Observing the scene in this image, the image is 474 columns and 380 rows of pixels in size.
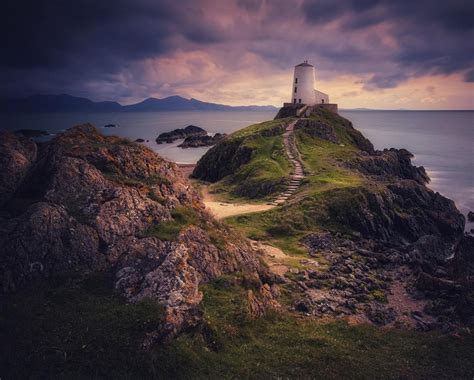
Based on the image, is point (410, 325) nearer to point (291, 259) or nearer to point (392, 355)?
point (392, 355)

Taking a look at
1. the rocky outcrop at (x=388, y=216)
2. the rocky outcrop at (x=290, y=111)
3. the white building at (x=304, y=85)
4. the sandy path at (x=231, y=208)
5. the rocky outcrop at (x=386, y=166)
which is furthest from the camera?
the white building at (x=304, y=85)

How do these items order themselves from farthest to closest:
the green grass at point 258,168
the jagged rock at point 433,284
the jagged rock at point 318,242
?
the green grass at point 258,168 → the jagged rock at point 318,242 → the jagged rock at point 433,284

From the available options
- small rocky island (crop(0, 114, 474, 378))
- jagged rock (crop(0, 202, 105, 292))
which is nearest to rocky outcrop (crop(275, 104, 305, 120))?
small rocky island (crop(0, 114, 474, 378))

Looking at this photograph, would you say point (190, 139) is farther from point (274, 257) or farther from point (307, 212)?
point (274, 257)

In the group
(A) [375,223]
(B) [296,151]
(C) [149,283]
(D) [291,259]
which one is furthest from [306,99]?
(C) [149,283]

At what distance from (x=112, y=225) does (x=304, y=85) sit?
9849cm

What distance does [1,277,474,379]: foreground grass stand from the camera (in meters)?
16.5

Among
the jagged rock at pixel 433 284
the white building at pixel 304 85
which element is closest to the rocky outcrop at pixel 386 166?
the white building at pixel 304 85

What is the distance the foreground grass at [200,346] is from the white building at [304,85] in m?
96.9

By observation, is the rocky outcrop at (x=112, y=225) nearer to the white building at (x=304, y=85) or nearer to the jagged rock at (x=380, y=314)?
the jagged rock at (x=380, y=314)

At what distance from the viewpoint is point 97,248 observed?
22.3m

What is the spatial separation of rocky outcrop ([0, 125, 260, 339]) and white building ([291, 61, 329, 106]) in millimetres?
87617

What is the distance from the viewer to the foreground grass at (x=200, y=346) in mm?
16531

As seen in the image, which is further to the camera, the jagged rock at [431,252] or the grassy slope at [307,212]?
the grassy slope at [307,212]
